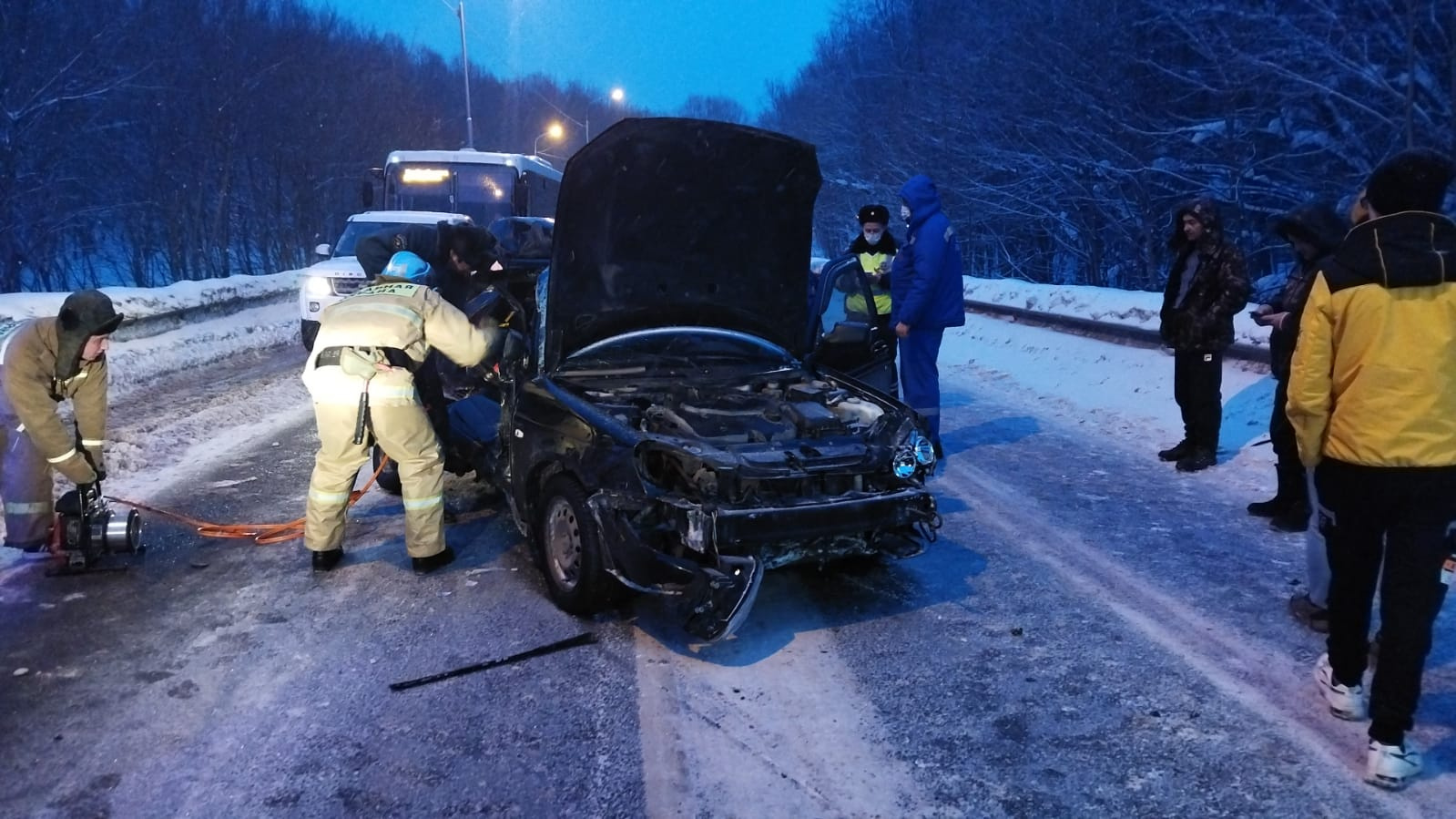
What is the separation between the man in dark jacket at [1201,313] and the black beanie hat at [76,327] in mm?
6407

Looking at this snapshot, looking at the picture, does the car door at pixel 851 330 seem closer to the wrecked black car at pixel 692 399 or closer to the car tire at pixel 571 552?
the wrecked black car at pixel 692 399

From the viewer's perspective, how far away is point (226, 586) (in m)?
4.71

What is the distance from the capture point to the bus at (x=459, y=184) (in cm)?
1599

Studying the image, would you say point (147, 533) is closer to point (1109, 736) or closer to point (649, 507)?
point (649, 507)

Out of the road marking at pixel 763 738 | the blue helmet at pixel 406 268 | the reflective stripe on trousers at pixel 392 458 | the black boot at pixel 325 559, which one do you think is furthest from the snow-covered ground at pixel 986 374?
the road marking at pixel 763 738

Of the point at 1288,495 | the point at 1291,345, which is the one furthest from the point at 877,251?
Result: the point at 1288,495

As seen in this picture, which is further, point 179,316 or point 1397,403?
point 179,316

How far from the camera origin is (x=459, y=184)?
52.9ft

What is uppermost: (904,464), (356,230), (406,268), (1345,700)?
(356,230)

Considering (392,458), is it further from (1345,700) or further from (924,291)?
(1345,700)

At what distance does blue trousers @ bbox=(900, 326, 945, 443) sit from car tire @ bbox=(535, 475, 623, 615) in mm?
3312

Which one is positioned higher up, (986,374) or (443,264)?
(443,264)

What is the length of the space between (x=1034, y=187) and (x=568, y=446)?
22.0 metres

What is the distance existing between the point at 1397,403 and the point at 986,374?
351 inches
